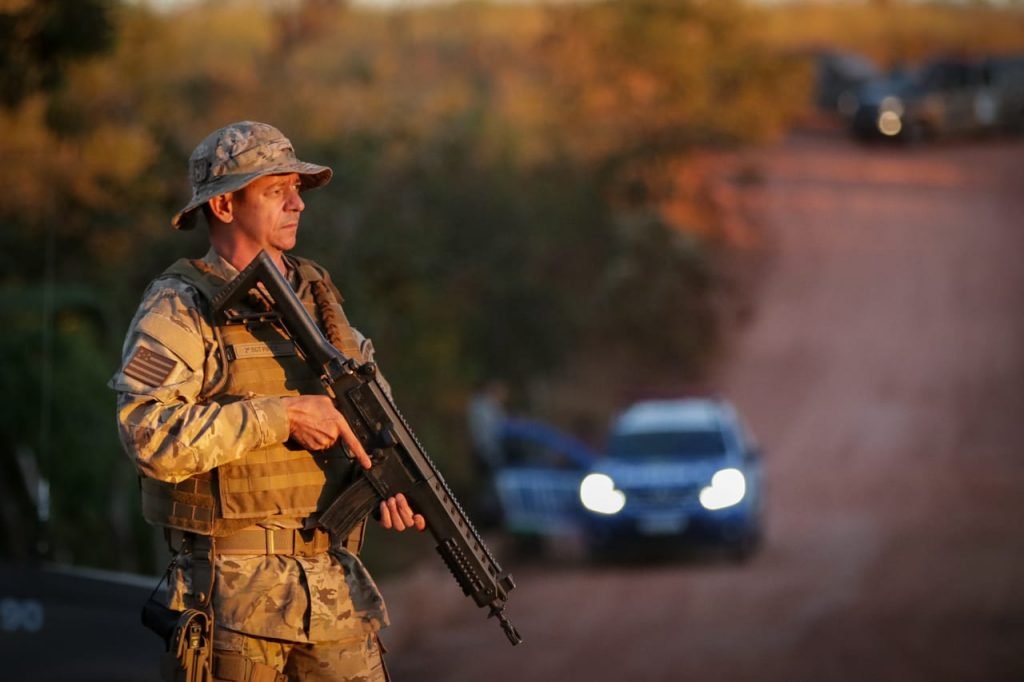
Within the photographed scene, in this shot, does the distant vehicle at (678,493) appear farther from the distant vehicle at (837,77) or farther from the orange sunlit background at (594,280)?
the distant vehicle at (837,77)

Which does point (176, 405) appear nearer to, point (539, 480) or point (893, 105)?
point (539, 480)

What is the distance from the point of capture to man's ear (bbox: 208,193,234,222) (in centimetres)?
410

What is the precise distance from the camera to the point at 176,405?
12.6 ft

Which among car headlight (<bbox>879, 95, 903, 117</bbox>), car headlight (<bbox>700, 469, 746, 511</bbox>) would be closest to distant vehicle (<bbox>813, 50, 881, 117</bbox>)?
car headlight (<bbox>879, 95, 903, 117</bbox>)

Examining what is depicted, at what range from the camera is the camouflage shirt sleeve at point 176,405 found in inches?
148

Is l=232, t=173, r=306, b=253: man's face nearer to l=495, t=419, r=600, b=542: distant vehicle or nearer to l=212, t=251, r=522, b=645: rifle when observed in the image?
l=212, t=251, r=522, b=645: rifle

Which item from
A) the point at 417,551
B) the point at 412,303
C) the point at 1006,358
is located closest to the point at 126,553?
the point at 417,551

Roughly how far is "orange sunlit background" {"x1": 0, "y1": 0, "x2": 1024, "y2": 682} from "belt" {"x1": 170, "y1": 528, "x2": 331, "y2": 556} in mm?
1257

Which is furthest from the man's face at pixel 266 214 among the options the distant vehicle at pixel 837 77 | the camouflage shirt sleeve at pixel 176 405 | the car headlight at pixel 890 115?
the distant vehicle at pixel 837 77

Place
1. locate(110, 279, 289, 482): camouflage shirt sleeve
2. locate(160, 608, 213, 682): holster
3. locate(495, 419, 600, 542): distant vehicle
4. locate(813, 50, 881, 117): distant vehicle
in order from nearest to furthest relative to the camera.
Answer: locate(110, 279, 289, 482): camouflage shirt sleeve < locate(160, 608, 213, 682): holster < locate(495, 419, 600, 542): distant vehicle < locate(813, 50, 881, 117): distant vehicle

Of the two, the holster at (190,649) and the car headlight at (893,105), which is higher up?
the car headlight at (893,105)

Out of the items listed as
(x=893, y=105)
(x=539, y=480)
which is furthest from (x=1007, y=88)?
(x=539, y=480)

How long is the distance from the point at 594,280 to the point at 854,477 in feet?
24.3

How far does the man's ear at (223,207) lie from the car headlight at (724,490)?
12.8 m
